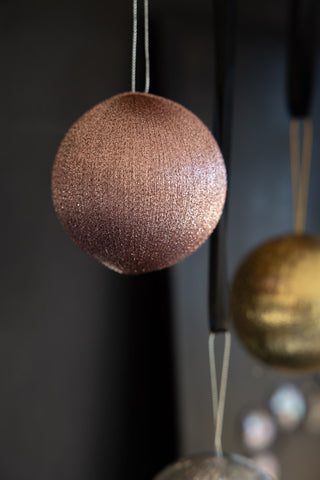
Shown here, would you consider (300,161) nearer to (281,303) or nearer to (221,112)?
(281,303)

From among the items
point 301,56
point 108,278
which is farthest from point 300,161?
point 301,56

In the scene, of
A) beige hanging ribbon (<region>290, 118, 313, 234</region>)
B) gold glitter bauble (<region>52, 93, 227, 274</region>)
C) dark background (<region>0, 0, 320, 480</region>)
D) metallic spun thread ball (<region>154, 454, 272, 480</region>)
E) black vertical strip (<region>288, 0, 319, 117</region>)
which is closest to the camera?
gold glitter bauble (<region>52, 93, 227, 274</region>)

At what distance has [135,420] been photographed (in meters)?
2.03

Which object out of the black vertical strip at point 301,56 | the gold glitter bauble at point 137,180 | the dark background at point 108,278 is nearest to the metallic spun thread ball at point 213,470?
the gold glitter bauble at point 137,180

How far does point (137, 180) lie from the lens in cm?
59

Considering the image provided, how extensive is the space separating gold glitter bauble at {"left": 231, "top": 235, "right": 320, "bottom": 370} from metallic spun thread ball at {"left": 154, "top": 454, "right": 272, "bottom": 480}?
289 mm

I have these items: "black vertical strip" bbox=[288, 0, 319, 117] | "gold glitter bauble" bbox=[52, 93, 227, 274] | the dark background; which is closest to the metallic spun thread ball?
"gold glitter bauble" bbox=[52, 93, 227, 274]

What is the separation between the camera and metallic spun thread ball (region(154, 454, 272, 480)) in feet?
2.47

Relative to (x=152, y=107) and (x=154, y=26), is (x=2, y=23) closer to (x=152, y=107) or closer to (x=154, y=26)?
(x=154, y=26)

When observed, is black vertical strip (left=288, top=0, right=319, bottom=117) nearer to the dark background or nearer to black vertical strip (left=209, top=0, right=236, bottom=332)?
black vertical strip (left=209, top=0, right=236, bottom=332)

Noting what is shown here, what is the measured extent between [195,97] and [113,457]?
134 centimetres

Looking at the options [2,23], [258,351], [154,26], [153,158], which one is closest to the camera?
[153,158]

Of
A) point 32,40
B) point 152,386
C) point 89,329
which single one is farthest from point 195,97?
point 152,386

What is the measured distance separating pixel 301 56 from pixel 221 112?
46 centimetres
